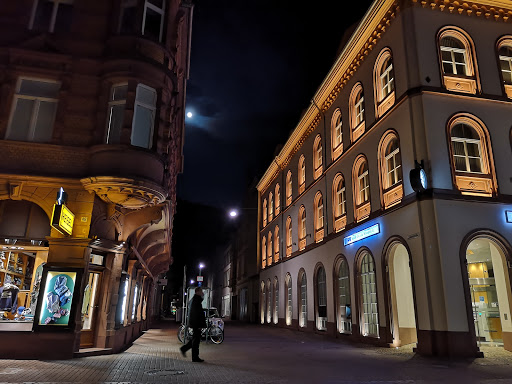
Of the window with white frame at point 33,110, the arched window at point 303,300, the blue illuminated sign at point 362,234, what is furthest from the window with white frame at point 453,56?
the arched window at point 303,300

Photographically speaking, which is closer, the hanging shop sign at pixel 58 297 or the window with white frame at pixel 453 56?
the hanging shop sign at pixel 58 297

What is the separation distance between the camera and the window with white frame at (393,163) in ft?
53.1

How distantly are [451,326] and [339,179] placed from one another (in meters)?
10.7

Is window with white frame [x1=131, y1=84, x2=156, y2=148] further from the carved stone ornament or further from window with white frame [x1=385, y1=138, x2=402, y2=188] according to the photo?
window with white frame [x1=385, y1=138, x2=402, y2=188]

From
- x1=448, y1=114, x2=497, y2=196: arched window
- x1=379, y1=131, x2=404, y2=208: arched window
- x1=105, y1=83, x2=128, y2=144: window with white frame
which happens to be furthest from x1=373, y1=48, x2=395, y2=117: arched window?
x1=105, y1=83, x2=128, y2=144: window with white frame

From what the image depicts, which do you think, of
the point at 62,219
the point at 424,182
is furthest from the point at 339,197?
the point at 62,219

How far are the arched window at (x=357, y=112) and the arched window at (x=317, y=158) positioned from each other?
4759 mm

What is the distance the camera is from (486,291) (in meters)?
15.6

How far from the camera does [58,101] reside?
12367 mm

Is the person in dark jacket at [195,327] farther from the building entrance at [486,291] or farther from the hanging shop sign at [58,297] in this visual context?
the building entrance at [486,291]

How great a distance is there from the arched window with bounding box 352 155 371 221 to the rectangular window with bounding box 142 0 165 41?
1090 cm

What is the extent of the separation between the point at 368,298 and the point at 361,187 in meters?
5.38

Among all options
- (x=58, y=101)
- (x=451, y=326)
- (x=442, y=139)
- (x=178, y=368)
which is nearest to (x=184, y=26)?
(x=58, y=101)

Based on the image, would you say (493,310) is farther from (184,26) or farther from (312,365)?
(184,26)
